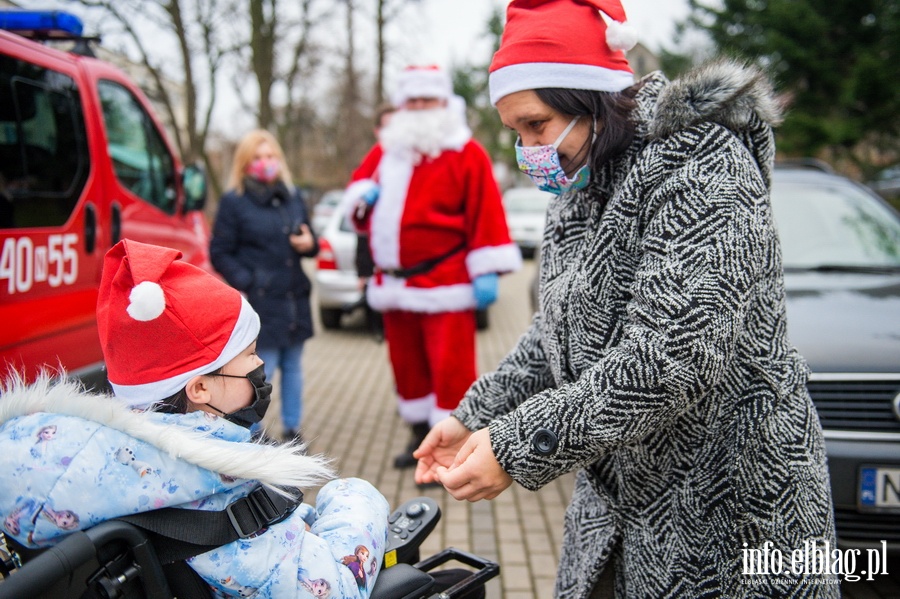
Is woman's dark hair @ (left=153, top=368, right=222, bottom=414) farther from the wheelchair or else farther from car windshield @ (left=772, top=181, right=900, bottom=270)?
car windshield @ (left=772, top=181, right=900, bottom=270)

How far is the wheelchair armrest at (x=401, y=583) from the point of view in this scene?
1464 mm

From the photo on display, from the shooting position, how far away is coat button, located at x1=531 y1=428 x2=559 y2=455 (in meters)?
1.25

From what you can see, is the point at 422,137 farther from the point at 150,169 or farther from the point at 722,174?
the point at 722,174

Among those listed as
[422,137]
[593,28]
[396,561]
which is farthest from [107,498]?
[422,137]

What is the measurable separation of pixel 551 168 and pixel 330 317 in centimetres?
785

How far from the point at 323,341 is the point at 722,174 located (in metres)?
7.70

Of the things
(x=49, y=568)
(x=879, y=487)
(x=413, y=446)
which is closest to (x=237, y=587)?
(x=49, y=568)

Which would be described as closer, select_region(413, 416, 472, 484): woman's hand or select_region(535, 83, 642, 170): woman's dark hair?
select_region(535, 83, 642, 170): woman's dark hair

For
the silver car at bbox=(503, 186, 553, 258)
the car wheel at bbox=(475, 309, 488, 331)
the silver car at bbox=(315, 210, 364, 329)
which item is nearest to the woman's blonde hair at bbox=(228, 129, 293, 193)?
the silver car at bbox=(315, 210, 364, 329)

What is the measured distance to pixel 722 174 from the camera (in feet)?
4.22

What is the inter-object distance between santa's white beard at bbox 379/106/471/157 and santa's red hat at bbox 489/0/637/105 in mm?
2493

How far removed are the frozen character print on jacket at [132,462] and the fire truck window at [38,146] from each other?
1.90 meters

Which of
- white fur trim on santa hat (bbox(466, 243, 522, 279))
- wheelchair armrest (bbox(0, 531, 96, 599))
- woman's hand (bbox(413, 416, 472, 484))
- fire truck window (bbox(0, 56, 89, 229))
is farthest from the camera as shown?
white fur trim on santa hat (bbox(466, 243, 522, 279))

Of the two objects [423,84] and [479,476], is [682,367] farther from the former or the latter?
[423,84]
